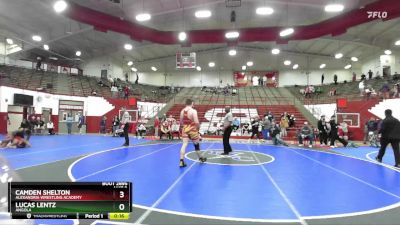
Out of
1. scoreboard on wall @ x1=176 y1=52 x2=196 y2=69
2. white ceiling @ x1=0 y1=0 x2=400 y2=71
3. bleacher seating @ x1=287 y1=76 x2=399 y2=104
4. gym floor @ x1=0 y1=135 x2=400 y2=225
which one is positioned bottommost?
gym floor @ x1=0 y1=135 x2=400 y2=225

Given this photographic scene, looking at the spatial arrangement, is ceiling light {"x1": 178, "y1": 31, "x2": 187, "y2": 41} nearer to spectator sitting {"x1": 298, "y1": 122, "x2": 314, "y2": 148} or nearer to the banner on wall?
spectator sitting {"x1": 298, "y1": 122, "x2": 314, "y2": 148}

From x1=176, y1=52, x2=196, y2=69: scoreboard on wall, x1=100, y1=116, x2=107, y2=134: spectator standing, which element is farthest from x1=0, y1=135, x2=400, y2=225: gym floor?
x1=100, y1=116, x2=107, y2=134: spectator standing

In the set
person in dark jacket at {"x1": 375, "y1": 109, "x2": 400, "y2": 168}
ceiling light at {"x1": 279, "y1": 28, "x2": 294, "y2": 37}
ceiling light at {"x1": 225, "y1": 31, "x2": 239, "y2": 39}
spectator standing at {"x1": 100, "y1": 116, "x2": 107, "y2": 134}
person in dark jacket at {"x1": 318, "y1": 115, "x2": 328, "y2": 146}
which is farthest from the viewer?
spectator standing at {"x1": 100, "y1": 116, "x2": 107, "y2": 134}

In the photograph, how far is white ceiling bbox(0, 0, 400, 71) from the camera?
1972cm

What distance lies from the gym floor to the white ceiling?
14.0 m

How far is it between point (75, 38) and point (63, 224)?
2691 cm

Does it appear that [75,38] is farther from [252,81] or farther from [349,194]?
[349,194]

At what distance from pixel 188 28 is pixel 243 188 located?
21774 millimetres

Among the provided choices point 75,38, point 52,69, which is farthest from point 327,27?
point 52,69

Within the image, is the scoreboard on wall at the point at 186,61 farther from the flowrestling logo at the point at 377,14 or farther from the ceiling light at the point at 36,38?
the ceiling light at the point at 36,38

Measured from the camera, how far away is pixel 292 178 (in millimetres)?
6383

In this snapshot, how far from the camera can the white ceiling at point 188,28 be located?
19719 millimetres
